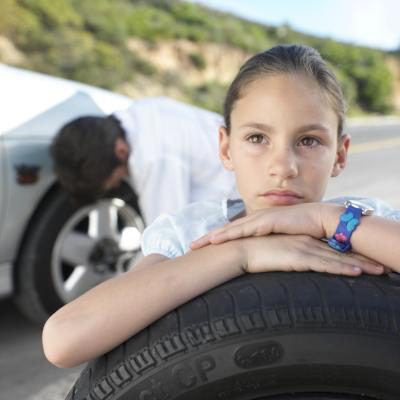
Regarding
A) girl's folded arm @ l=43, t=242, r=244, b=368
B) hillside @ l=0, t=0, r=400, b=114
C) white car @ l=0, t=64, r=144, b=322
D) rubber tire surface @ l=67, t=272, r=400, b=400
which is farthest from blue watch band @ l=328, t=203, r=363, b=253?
hillside @ l=0, t=0, r=400, b=114

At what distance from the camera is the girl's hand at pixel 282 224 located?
1.36 m

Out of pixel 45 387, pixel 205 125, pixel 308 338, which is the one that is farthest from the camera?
pixel 205 125

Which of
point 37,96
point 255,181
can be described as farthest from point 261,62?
point 37,96

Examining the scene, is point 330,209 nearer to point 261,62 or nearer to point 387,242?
point 387,242

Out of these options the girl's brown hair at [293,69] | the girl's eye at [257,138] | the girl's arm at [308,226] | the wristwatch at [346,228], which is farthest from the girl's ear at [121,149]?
the wristwatch at [346,228]

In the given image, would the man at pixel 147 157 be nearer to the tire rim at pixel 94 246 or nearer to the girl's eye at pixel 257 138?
the tire rim at pixel 94 246

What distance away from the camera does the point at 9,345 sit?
306cm

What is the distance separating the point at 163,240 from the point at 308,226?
399mm

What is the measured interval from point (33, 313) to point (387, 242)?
7.54ft

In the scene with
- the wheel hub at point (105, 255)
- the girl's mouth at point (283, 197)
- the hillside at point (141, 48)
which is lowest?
the hillside at point (141, 48)

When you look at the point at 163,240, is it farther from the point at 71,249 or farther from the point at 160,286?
the point at 71,249

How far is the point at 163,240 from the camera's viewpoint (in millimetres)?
1549

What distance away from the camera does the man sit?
9.70 feet

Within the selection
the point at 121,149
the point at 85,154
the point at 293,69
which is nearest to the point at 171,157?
the point at 121,149
